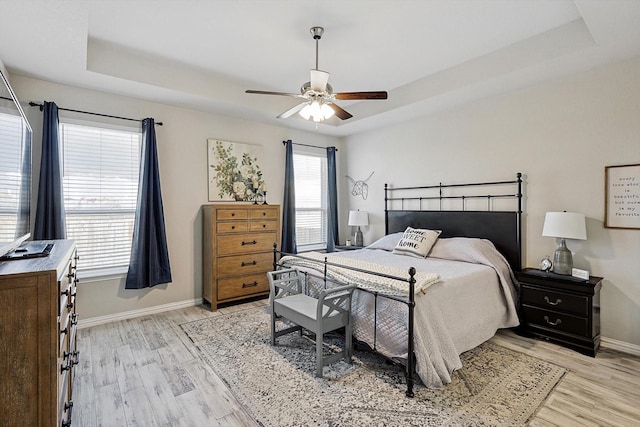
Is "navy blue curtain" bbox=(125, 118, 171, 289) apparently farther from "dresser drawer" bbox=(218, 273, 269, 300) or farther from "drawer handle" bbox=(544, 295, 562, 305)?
"drawer handle" bbox=(544, 295, 562, 305)

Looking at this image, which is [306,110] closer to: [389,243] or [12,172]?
[12,172]

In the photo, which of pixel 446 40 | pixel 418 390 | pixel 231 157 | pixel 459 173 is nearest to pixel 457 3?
pixel 446 40

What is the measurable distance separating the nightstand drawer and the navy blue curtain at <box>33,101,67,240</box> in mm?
4683

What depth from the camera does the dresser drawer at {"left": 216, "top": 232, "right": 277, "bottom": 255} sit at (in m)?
4.04

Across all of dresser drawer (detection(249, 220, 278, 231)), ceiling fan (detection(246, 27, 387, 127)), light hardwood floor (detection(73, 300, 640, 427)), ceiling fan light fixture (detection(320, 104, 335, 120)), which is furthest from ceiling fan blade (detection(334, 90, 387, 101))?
light hardwood floor (detection(73, 300, 640, 427))

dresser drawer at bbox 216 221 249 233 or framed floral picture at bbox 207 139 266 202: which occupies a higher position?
framed floral picture at bbox 207 139 266 202

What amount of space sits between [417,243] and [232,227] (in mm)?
2326

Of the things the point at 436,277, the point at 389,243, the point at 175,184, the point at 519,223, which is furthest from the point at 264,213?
the point at 519,223

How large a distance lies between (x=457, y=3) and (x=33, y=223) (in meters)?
4.26

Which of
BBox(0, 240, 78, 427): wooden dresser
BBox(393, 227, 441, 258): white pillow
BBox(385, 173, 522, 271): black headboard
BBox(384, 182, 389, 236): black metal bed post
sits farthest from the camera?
BBox(384, 182, 389, 236): black metal bed post

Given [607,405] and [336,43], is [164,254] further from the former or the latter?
[607,405]

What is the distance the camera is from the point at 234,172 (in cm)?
454

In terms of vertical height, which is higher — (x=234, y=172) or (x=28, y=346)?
(x=234, y=172)

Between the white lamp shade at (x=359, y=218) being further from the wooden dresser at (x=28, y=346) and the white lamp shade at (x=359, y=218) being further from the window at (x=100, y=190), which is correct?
the wooden dresser at (x=28, y=346)
